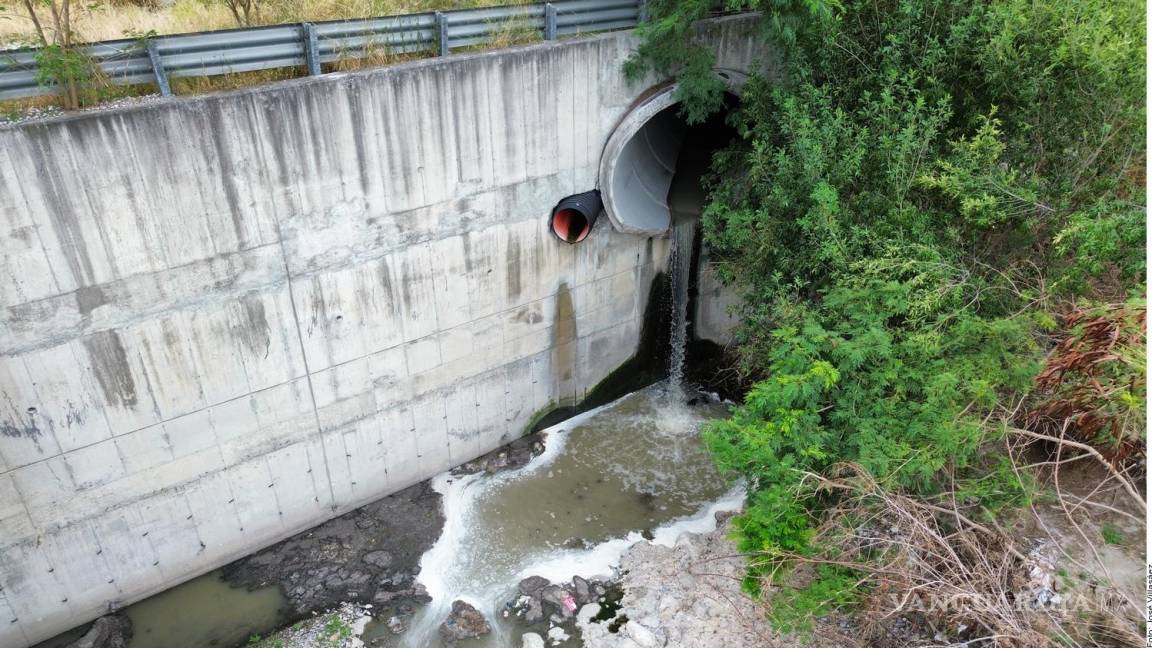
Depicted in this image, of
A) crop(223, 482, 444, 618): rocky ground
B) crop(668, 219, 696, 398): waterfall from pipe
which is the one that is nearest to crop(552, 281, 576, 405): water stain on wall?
crop(668, 219, 696, 398): waterfall from pipe

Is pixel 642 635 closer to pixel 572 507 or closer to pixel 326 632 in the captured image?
pixel 572 507

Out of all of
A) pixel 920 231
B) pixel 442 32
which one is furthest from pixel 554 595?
pixel 442 32

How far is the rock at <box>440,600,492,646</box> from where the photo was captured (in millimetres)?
10258

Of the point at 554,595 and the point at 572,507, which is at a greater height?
the point at 572,507

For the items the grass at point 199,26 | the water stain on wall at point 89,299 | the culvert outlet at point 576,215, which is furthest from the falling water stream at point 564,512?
the grass at point 199,26

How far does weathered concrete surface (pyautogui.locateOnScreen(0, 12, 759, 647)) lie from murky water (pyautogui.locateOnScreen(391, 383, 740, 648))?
4.06ft

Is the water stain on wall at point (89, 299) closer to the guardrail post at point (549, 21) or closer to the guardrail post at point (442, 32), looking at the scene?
the guardrail post at point (442, 32)

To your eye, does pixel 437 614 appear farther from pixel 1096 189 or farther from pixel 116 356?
pixel 1096 189

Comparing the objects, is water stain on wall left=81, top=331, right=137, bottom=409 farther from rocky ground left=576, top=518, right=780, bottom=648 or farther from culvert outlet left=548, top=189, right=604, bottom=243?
rocky ground left=576, top=518, right=780, bottom=648

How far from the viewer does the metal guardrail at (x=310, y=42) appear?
8336 millimetres

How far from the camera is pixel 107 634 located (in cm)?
1010

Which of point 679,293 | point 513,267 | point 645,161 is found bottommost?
point 679,293

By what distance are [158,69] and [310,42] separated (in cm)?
168

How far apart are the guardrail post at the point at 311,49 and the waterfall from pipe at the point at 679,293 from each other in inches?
261
